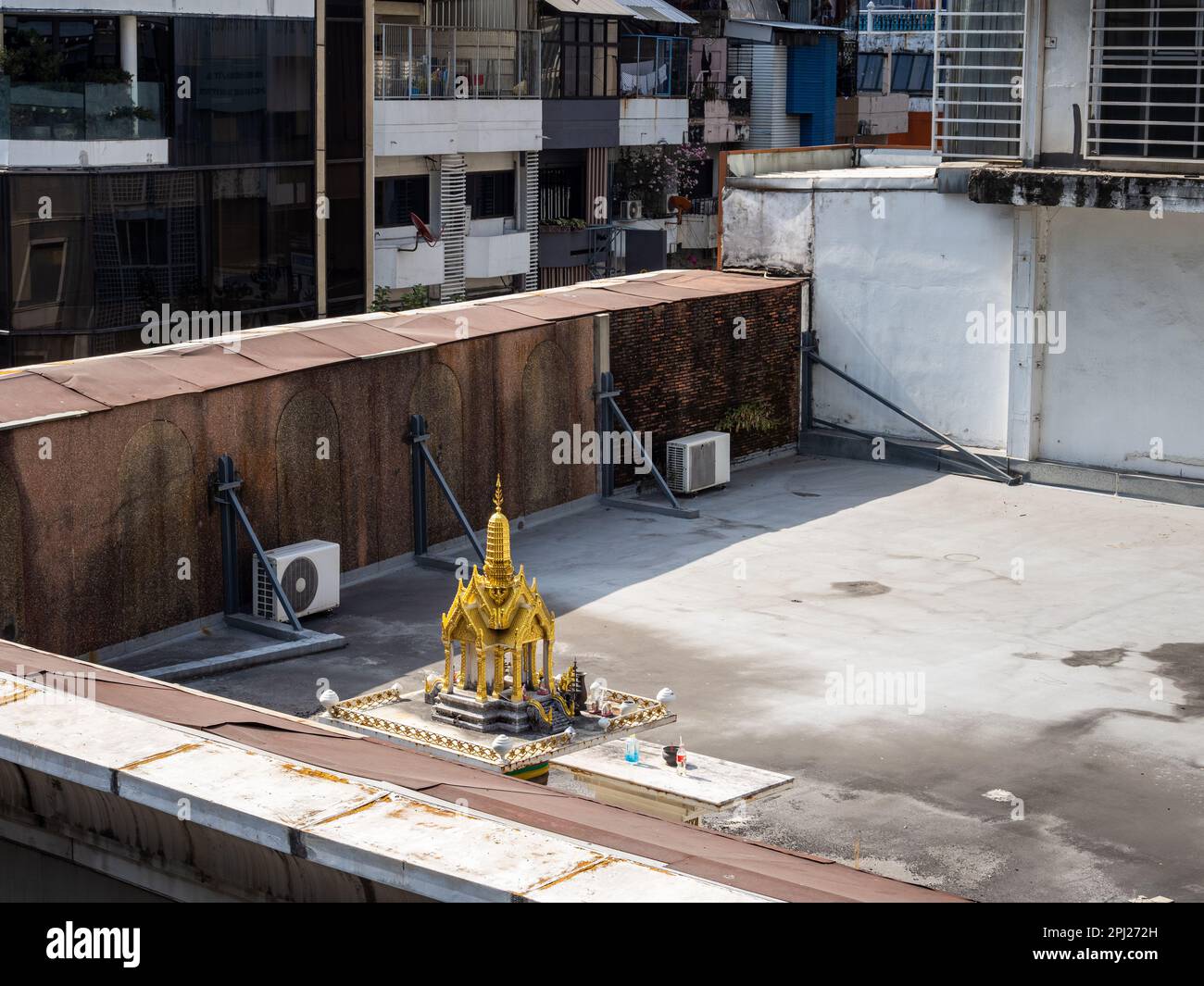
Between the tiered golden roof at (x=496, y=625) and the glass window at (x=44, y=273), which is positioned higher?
the glass window at (x=44, y=273)

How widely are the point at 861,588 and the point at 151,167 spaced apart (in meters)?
18.5

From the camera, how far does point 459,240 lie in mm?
50688

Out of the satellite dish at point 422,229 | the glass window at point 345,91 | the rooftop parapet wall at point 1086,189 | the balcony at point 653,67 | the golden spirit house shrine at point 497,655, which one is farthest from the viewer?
the balcony at point 653,67

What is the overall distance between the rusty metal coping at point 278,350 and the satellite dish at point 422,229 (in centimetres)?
1778

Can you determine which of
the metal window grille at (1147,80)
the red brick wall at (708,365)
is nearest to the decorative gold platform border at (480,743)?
the red brick wall at (708,365)

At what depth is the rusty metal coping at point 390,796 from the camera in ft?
22.8

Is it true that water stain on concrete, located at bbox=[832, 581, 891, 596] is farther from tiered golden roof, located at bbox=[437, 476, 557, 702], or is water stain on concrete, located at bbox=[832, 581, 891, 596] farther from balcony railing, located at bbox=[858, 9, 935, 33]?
balcony railing, located at bbox=[858, 9, 935, 33]

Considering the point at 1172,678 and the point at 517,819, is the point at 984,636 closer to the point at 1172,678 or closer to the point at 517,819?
the point at 1172,678

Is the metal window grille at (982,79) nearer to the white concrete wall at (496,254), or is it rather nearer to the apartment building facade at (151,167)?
the apartment building facade at (151,167)

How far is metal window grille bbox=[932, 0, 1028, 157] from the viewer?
3016 cm

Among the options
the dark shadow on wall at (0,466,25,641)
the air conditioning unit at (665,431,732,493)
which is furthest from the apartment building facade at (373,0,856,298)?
the dark shadow on wall at (0,466,25,641)

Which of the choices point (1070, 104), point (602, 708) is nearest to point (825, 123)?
point (1070, 104)

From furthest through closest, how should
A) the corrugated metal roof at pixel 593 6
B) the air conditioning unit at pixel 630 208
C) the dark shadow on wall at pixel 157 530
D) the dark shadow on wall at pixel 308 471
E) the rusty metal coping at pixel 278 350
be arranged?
the air conditioning unit at pixel 630 208, the corrugated metal roof at pixel 593 6, the dark shadow on wall at pixel 308 471, the dark shadow on wall at pixel 157 530, the rusty metal coping at pixel 278 350

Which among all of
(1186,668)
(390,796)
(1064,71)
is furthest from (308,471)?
(390,796)
